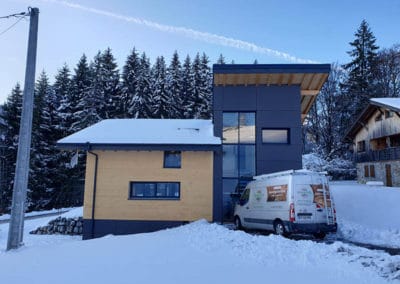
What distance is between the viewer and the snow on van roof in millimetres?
14836

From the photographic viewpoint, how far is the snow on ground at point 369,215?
39.1 feet

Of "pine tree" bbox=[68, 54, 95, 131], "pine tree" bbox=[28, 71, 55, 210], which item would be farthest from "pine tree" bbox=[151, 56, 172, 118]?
"pine tree" bbox=[28, 71, 55, 210]

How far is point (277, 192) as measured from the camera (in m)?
11.4

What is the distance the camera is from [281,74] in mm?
15281

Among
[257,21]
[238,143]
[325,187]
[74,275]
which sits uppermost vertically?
[257,21]

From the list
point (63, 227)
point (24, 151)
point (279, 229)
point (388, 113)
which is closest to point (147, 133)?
point (24, 151)

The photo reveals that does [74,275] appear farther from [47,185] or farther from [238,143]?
[47,185]

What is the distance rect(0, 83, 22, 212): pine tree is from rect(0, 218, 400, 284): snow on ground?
79.5 feet

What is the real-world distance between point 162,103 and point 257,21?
19.0 metres

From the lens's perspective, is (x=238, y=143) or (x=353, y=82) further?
(x=353, y=82)

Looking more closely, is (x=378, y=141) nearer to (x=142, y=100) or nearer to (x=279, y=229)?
(x=142, y=100)

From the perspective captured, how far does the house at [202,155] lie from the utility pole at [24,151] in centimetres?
370

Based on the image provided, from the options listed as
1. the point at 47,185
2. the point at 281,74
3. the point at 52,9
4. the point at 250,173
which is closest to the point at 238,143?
the point at 250,173

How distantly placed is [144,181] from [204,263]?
8492 millimetres
